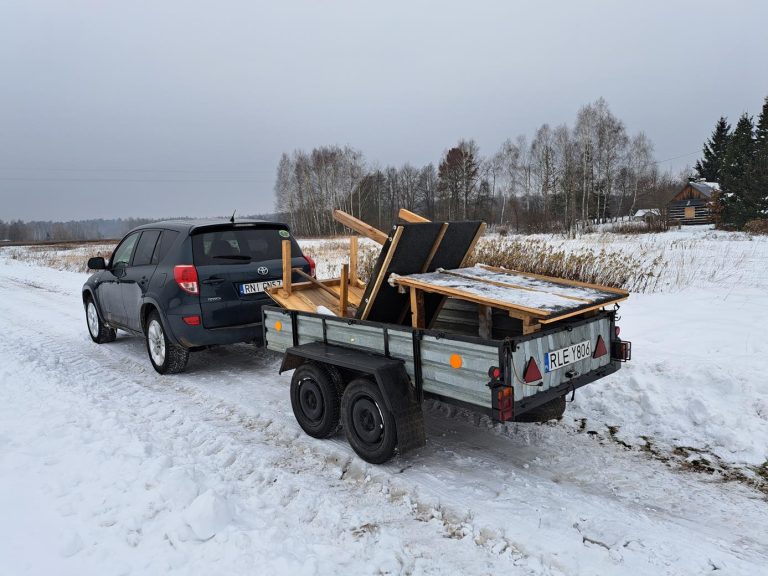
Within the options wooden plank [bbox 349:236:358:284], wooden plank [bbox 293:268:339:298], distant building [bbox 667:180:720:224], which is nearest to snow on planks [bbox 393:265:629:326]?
wooden plank [bbox 349:236:358:284]

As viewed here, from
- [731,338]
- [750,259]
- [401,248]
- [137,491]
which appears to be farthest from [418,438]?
[750,259]

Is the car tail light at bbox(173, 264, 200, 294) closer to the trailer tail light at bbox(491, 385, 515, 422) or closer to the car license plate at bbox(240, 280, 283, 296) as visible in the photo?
the car license plate at bbox(240, 280, 283, 296)

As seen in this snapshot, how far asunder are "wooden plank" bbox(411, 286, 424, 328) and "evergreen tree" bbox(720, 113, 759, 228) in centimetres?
3357

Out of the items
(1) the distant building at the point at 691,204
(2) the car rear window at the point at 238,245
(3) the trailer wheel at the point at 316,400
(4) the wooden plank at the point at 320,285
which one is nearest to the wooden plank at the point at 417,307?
(3) the trailer wheel at the point at 316,400

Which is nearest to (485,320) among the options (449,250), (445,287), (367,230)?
(449,250)

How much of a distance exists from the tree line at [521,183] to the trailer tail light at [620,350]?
3108 centimetres

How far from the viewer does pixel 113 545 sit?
261 cm

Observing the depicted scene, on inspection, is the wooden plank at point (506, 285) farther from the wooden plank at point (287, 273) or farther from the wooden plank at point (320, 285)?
the wooden plank at point (287, 273)

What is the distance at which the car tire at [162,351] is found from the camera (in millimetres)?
5809

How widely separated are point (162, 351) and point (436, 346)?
13.1 ft

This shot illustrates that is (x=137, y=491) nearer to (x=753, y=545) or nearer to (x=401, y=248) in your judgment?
(x=401, y=248)

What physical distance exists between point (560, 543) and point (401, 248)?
89.0 inches

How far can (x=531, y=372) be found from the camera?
316 cm

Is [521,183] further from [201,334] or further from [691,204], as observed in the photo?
[201,334]
